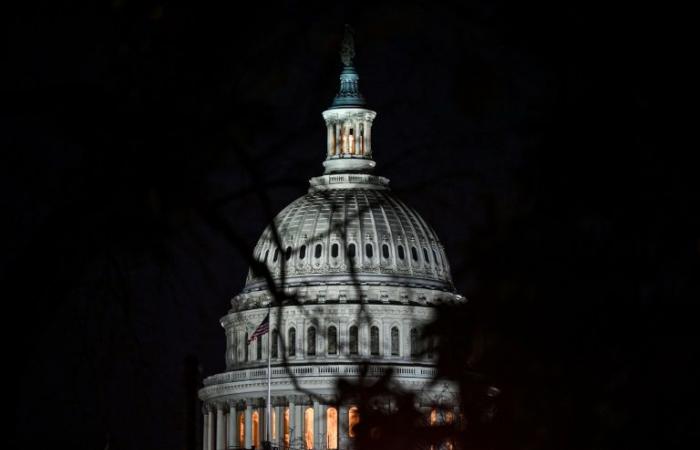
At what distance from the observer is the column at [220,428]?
169 metres

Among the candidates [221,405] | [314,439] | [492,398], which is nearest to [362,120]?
[221,405]

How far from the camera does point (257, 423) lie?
556ft

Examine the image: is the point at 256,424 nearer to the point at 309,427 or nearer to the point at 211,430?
the point at 211,430

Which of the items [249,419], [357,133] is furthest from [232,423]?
[357,133]

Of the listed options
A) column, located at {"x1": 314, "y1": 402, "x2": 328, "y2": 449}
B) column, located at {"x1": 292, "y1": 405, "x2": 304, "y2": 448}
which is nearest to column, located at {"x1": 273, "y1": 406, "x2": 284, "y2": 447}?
column, located at {"x1": 292, "y1": 405, "x2": 304, "y2": 448}

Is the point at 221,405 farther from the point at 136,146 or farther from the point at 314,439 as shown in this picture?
the point at 136,146

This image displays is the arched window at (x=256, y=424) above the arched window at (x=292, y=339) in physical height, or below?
below

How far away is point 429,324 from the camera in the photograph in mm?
15078

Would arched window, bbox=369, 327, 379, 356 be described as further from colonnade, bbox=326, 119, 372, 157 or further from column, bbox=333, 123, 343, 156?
colonnade, bbox=326, 119, 372, 157

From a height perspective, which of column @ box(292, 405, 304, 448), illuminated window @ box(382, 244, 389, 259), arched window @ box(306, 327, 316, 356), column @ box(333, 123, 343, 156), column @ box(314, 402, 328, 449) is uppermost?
column @ box(333, 123, 343, 156)

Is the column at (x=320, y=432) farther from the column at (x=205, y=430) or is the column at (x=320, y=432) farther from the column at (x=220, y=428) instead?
the column at (x=205, y=430)

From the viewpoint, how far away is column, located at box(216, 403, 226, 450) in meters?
169

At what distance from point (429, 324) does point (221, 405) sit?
159 m

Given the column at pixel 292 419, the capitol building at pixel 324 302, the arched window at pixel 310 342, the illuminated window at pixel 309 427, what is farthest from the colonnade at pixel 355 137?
the illuminated window at pixel 309 427
